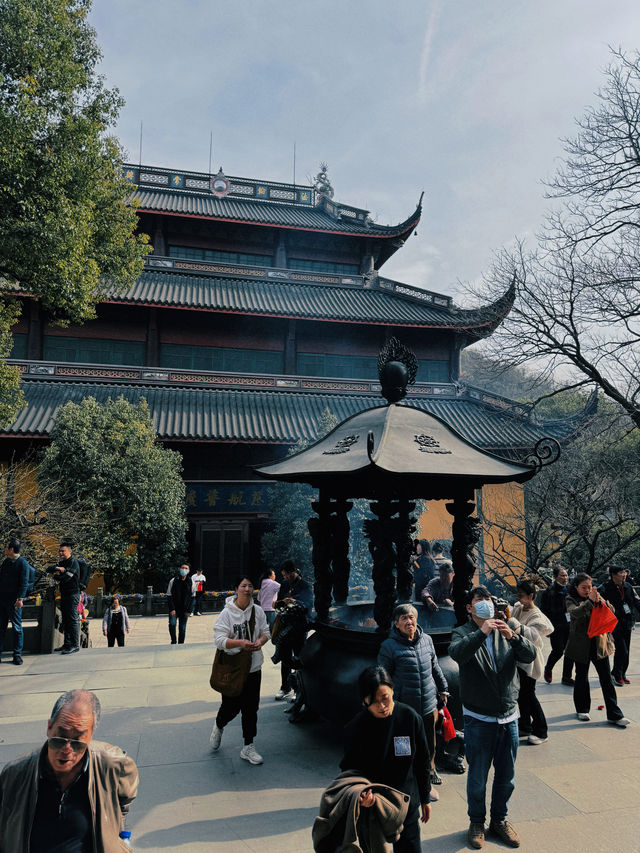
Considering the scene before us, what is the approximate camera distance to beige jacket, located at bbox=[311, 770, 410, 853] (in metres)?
2.34

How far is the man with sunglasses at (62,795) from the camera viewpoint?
1967 millimetres

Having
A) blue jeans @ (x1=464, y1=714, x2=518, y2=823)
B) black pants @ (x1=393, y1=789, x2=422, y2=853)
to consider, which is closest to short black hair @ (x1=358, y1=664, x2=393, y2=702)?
black pants @ (x1=393, y1=789, x2=422, y2=853)

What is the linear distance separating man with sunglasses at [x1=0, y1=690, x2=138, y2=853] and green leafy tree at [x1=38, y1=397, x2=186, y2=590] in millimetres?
11516

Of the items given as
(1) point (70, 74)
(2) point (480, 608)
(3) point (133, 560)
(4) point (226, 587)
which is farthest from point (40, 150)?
(4) point (226, 587)

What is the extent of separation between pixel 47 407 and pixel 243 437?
5673mm

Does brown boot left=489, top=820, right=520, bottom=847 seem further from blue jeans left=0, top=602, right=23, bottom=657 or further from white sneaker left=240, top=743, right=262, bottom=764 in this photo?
blue jeans left=0, top=602, right=23, bottom=657

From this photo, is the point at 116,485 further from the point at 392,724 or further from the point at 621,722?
the point at 392,724

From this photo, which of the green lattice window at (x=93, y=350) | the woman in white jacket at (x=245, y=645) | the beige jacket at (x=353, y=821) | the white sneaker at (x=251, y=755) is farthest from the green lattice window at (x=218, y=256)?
the beige jacket at (x=353, y=821)

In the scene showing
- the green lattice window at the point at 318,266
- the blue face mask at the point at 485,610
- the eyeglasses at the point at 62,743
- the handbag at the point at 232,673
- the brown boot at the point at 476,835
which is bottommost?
the brown boot at the point at 476,835

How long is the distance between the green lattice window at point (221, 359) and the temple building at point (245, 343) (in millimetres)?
47

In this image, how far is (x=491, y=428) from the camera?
1830 cm

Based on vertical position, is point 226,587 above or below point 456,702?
below

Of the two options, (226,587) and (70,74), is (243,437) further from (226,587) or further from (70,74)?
(70,74)

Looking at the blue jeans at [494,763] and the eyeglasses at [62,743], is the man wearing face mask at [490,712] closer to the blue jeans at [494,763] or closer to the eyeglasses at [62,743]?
the blue jeans at [494,763]
